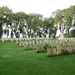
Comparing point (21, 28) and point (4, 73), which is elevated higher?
point (21, 28)

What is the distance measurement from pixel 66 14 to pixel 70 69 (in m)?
37.2

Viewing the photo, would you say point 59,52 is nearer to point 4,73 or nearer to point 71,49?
point 71,49

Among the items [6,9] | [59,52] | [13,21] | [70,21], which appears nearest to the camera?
[59,52]

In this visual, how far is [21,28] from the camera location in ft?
173

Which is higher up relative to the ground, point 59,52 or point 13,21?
point 13,21

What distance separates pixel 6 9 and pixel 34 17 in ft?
39.0

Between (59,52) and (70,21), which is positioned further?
(70,21)

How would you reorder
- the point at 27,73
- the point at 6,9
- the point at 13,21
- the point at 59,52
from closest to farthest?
the point at 27,73 < the point at 59,52 < the point at 6,9 < the point at 13,21

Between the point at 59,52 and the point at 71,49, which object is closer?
the point at 59,52

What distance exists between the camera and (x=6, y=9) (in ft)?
152


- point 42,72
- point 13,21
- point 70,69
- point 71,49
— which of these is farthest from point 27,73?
point 13,21

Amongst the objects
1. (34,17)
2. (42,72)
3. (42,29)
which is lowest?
(42,72)

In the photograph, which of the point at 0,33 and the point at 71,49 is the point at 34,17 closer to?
the point at 0,33

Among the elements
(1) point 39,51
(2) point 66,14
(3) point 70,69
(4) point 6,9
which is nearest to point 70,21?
(2) point 66,14
